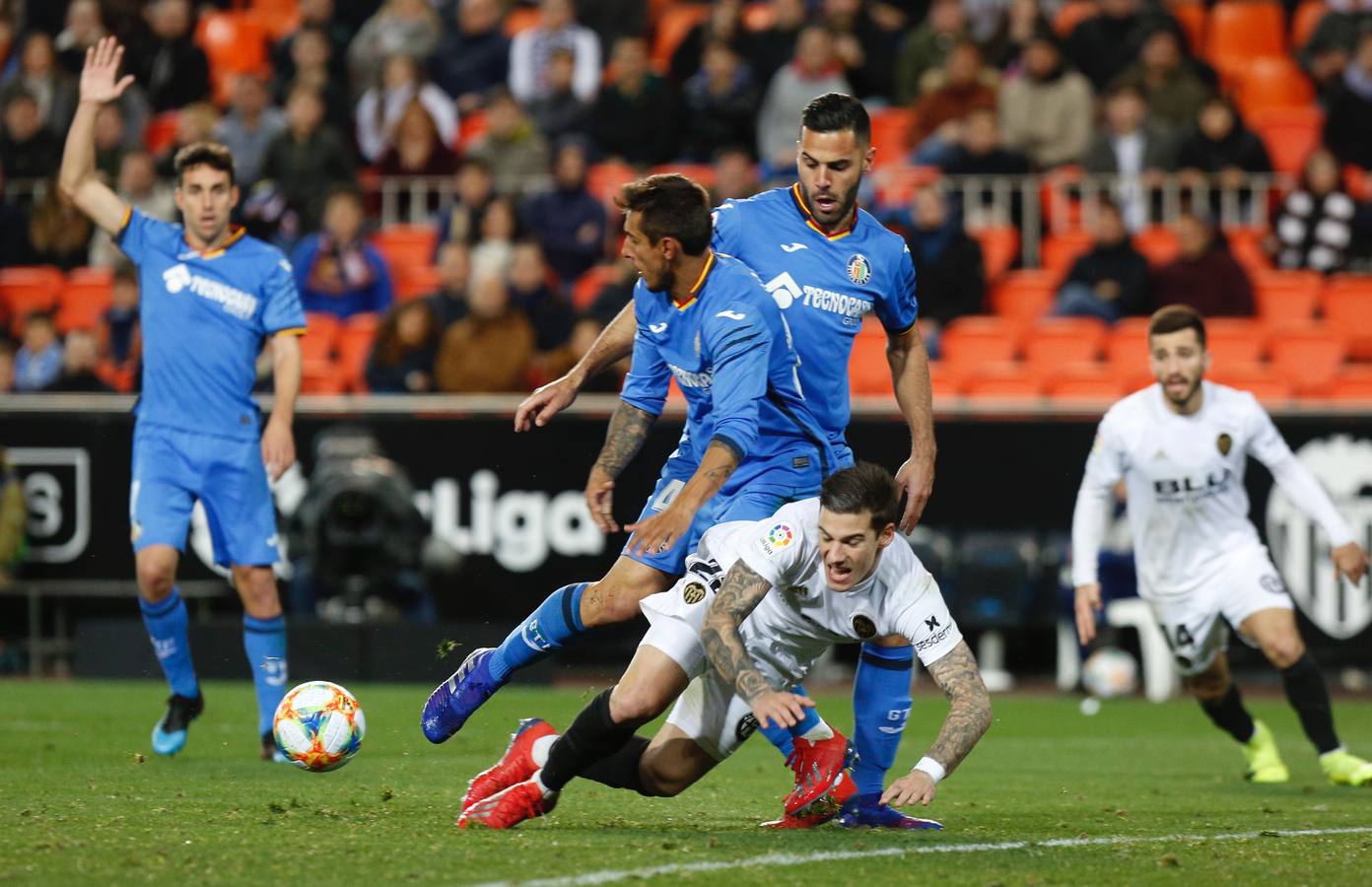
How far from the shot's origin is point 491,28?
61.9 ft

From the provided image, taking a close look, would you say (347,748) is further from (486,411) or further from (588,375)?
(486,411)

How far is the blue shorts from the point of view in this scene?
9336 millimetres

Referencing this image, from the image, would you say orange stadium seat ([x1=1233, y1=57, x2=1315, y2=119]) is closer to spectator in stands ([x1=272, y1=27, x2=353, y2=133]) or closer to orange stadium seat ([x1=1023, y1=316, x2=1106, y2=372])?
orange stadium seat ([x1=1023, y1=316, x2=1106, y2=372])

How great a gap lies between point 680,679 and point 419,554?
24.7 feet

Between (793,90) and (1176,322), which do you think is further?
(793,90)

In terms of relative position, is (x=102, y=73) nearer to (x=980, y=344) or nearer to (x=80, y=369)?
(x=80, y=369)

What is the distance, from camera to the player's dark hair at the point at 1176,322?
9.41m

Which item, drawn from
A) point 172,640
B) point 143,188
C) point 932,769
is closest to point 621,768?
point 932,769

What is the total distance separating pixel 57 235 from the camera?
17.6 meters

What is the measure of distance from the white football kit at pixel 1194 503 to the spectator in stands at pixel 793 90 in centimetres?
755

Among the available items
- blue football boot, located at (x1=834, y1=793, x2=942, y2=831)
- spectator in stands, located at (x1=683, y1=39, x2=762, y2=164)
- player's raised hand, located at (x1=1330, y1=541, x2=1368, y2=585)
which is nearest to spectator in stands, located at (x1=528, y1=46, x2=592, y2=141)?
spectator in stands, located at (x1=683, y1=39, x2=762, y2=164)

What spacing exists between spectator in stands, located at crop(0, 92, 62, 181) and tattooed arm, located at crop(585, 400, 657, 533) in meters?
11.8

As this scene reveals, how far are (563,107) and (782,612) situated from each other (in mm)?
11674

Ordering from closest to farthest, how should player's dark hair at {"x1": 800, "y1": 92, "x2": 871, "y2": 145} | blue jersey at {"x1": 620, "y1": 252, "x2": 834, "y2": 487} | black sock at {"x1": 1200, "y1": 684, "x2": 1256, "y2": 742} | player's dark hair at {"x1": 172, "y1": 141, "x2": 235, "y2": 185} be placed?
blue jersey at {"x1": 620, "y1": 252, "x2": 834, "y2": 487} → player's dark hair at {"x1": 800, "y1": 92, "x2": 871, "y2": 145} → player's dark hair at {"x1": 172, "y1": 141, "x2": 235, "y2": 185} → black sock at {"x1": 1200, "y1": 684, "x2": 1256, "y2": 742}
